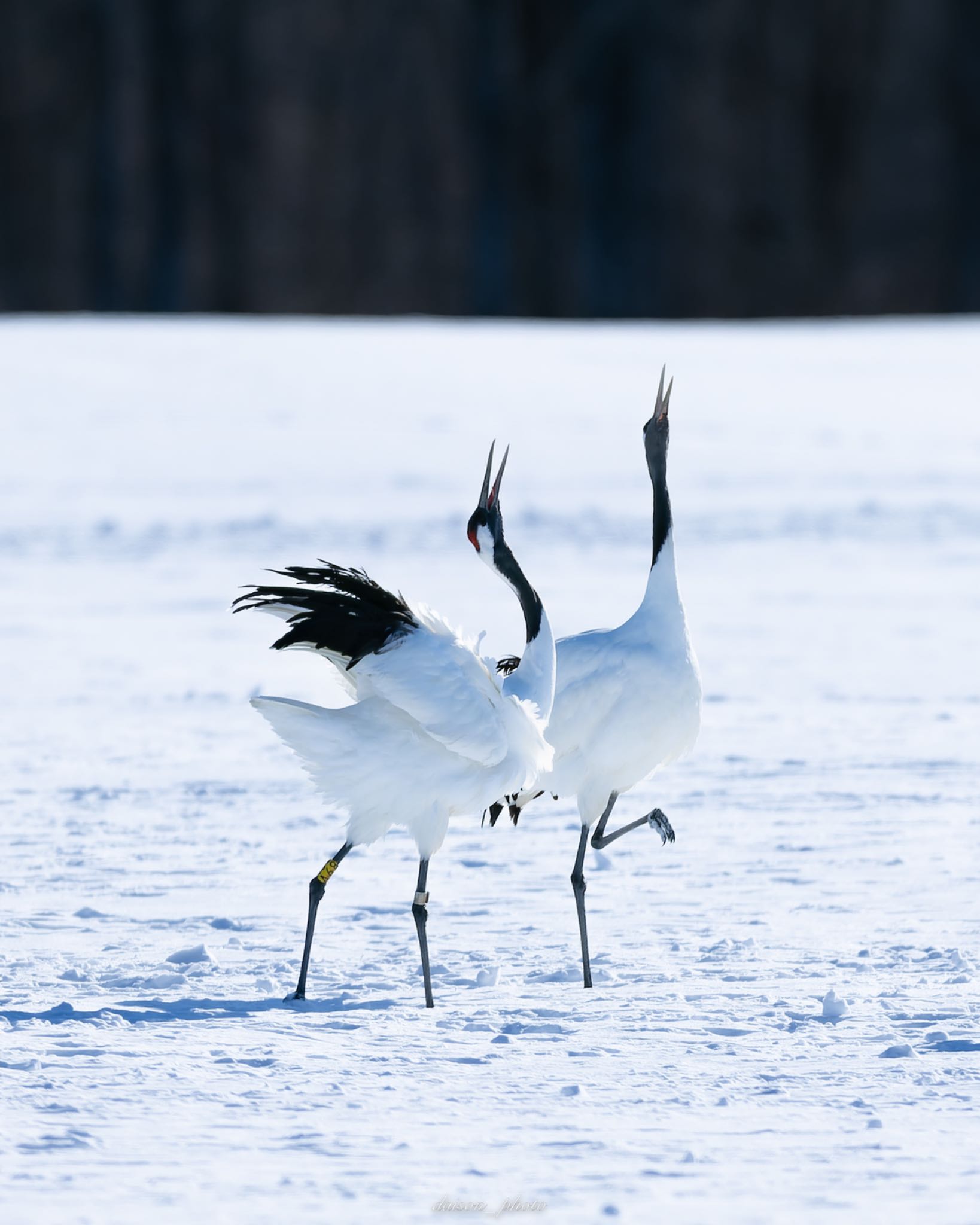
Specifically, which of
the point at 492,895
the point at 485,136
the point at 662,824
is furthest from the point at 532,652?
the point at 485,136

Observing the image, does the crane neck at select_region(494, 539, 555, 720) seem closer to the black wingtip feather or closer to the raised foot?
the black wingtip feather

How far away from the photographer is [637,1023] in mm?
4449

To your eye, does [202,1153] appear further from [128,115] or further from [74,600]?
[128,115]

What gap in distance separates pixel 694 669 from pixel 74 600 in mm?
6464

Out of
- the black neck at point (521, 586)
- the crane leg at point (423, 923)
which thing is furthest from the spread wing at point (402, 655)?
the crane leg at point (423, 923)

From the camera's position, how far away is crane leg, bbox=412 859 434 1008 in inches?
180

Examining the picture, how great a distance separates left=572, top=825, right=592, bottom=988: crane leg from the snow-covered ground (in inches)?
2.2

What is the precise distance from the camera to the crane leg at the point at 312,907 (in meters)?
4.60

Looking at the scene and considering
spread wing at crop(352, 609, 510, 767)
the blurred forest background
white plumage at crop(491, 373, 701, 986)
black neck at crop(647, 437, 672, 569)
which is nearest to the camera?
spread wing at crop(352, 609, 510, 767)

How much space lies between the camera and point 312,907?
185 inches

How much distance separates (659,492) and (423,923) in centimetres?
144

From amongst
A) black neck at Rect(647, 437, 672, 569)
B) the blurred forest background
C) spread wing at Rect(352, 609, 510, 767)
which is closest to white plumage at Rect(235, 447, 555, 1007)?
spread wing at Rect(352, 609, 510, 767)

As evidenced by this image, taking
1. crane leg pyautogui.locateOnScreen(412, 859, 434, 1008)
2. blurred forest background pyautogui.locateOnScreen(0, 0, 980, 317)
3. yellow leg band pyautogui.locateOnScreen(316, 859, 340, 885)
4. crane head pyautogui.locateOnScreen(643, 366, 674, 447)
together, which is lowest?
crane leg pyautogui.locateOnScreen(412, 859, 434, 1008)

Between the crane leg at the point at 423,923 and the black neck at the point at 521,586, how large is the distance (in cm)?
63
